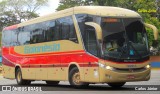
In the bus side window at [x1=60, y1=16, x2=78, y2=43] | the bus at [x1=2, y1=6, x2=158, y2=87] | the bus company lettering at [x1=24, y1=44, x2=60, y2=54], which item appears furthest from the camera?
the bus company lettering at [x1=24, y1=44, x2=60, y2=54]

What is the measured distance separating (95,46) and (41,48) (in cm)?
526

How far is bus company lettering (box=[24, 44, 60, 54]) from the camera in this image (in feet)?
64.1

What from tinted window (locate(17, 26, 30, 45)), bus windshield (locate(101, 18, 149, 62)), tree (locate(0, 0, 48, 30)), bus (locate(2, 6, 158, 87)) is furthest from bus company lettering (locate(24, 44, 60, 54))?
tree (locate(0, 0, 48, 30))

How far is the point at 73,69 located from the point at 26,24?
21.5 feet

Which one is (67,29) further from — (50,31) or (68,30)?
(50,31)

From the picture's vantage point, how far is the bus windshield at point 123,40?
1623 cm

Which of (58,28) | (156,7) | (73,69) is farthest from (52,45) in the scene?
(156,7)

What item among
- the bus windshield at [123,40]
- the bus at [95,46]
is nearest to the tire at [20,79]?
the bus at [95,46]

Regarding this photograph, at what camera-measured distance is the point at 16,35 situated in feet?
81.1

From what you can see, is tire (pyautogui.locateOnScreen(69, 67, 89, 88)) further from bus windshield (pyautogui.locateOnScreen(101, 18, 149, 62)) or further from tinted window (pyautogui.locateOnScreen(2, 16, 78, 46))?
bus windshield (pyautogui.locateOnScreen(101, 18, 149, 62))

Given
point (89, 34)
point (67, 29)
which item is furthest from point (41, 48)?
point (89, 34)

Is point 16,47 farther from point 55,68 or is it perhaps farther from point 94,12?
point 94,12

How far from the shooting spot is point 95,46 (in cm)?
1650

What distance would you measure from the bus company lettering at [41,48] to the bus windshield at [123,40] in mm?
3507
